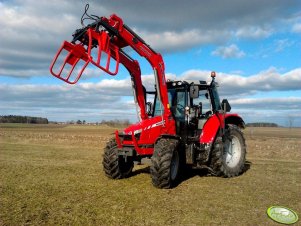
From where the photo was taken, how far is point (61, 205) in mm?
6637

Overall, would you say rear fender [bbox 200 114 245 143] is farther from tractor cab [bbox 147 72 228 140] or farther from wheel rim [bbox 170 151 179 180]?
wheel rim [bbox 170 151 179 180]

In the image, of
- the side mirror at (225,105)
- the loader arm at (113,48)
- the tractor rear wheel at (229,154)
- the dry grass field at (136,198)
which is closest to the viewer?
the dry grass field at (136,198)

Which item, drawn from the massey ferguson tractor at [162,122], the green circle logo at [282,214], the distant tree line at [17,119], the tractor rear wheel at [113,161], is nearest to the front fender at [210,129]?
the massey ferguson tractor at [162,122]

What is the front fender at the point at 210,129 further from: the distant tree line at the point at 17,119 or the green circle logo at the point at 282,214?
the distant tree line at the point at 17,119

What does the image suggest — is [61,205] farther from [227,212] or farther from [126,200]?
[227,212]

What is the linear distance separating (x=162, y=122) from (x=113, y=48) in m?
2.18

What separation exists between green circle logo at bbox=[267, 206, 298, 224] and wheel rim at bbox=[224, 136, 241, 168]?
13.0 ft

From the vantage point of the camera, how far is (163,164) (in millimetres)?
8062

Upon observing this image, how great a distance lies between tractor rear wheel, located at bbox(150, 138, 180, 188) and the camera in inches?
318


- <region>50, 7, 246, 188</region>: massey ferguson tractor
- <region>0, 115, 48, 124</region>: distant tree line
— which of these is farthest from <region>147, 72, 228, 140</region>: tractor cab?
<region>0, 115, 48, 124</region>: distant tree line

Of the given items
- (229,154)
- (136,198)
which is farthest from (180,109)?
(136,198)

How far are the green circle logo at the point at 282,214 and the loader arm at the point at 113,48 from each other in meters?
3.47

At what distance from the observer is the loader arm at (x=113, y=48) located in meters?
7.87

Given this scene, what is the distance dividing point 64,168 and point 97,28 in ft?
17.0
